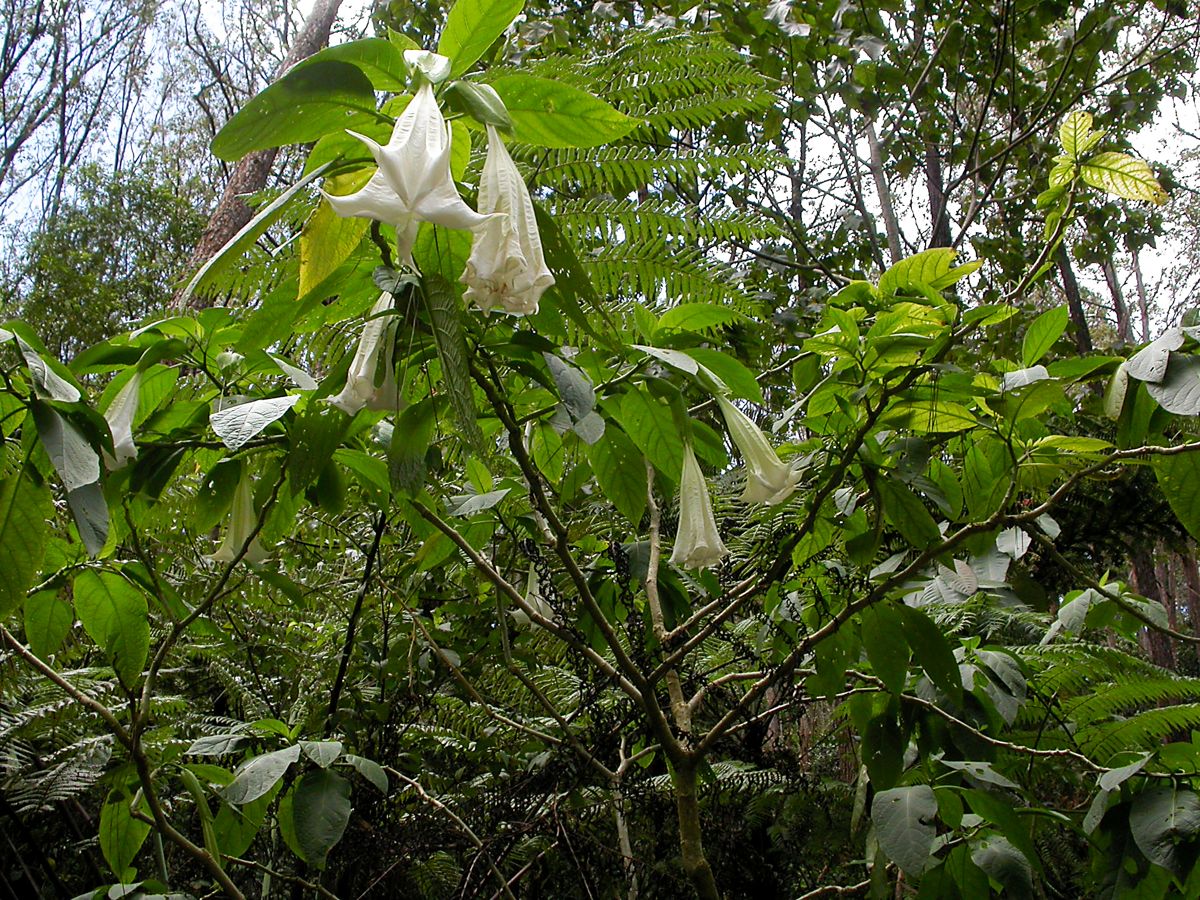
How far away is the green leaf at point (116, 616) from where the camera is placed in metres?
0.90

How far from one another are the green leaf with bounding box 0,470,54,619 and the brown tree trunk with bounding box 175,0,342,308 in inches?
102

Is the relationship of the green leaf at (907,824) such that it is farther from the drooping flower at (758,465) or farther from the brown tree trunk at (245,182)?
the brown tree trunk at (245,182)

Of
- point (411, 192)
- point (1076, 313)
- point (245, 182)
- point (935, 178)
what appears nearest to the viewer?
point (411, 192)

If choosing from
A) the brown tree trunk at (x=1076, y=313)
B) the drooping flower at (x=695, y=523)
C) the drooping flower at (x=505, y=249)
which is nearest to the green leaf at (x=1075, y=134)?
the drooping flower at (x=695, y=523)

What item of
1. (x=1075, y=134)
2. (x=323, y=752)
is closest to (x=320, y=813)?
(x=323, y=752)

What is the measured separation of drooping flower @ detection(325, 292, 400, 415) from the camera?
2.05 ft

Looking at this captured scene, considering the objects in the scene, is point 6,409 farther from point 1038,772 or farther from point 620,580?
point 1038,772

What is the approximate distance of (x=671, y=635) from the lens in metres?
0.98

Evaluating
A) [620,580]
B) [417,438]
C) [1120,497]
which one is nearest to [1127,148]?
[1120,497]

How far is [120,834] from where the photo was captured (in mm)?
980

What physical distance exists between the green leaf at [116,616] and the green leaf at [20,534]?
0.85 feet

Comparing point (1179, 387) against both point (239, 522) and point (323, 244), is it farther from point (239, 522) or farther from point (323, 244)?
point (239, 522)

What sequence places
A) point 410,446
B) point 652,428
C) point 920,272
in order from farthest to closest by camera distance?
point 920,272, point 652,428, point 410,446

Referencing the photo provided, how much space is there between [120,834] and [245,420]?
640 mm
